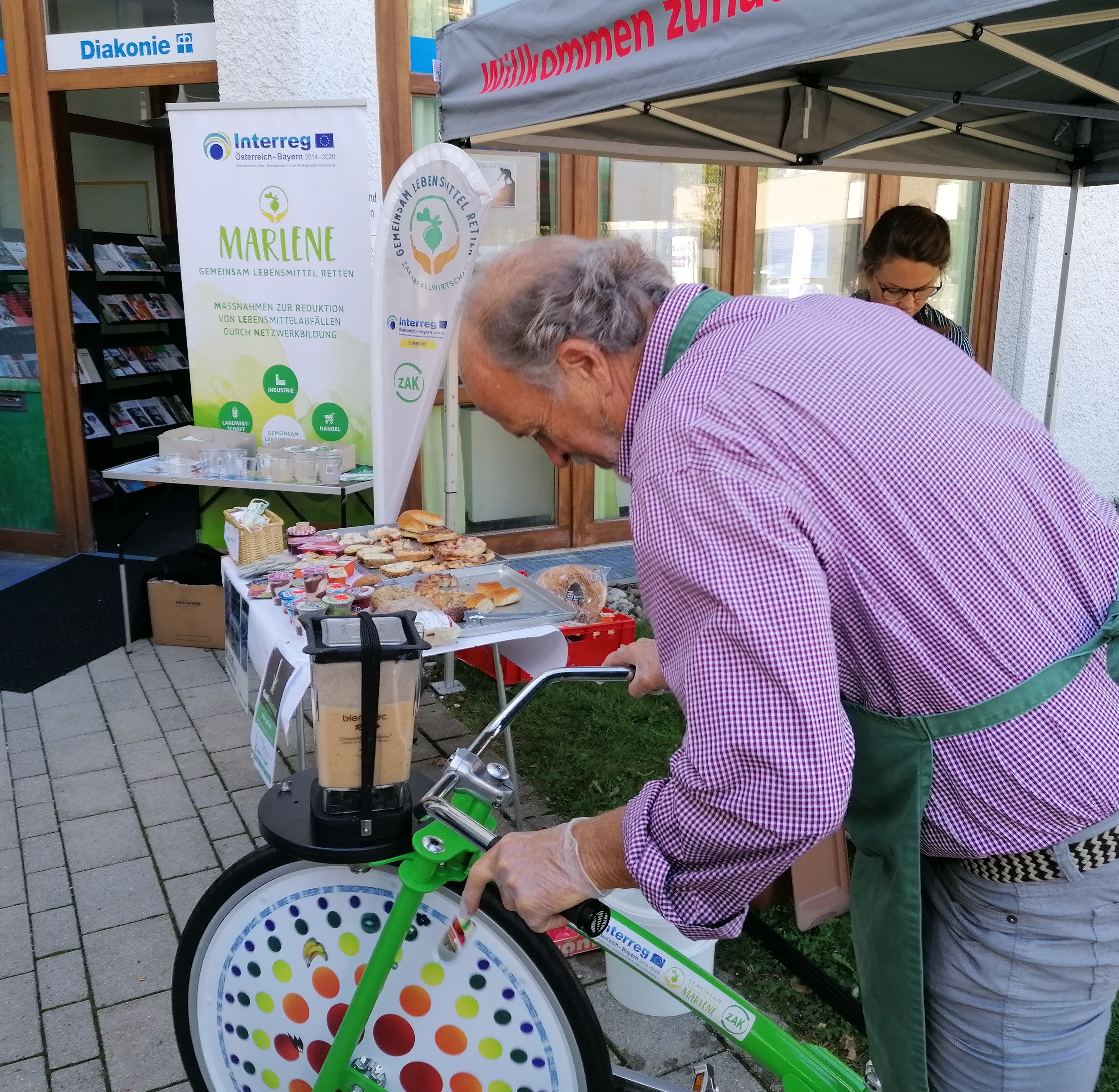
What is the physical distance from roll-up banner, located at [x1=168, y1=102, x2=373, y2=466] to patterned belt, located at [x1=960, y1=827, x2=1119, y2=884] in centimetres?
419

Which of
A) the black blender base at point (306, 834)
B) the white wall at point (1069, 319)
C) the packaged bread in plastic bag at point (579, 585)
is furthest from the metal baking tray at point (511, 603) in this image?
the white wall at point (1069, 319)

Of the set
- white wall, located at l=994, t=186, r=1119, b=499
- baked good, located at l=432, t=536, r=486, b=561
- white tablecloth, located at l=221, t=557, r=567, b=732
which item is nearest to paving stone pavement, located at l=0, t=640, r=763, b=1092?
white tablecloth, located at l=221, t=557, r=567, b=732

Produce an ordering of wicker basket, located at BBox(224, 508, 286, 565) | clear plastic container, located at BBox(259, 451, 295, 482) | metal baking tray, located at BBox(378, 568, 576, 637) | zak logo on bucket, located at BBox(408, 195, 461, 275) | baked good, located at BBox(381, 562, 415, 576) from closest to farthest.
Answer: metal baking tray, located at BBox(378, 568, 576, 637) → baked good, located at BBox(381, 562, 415, 576) → wicker basket, located at BBox(224, 508, 286, 565) → zak logo on bucket, located at BBox(408, 195, 461, 275) → clear plastic container, located at BBox(259, 451, 295, 482)

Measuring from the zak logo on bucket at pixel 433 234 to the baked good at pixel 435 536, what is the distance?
3.72 feet

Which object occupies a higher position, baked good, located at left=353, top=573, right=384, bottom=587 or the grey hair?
the grey hair

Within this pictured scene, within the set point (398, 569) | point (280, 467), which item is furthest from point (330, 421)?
point (398, 569)

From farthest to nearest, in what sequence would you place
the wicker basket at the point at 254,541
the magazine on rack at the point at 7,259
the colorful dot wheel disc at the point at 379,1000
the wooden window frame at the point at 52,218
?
the magazine on rack at the point at 7,259, the wooden window frame at the point at 52,218, the wicker basket at the point at 254,541, the colorful dot wheel disc at the point at 379,1000

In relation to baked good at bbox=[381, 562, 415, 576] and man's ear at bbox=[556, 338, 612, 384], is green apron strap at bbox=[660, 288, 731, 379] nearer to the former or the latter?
man's ear at bbox=[556, 338, 612, 384]

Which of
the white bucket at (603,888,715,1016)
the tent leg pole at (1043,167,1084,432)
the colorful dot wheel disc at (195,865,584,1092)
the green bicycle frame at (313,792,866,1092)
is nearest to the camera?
the green bicycle frame at (313,792,866,1092)

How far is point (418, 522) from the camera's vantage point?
12.9ft

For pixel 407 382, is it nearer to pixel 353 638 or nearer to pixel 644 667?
pixel 644 667

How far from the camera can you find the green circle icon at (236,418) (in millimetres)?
5215

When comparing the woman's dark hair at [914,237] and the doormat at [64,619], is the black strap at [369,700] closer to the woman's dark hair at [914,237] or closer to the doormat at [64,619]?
the woman's dark hair at [914,237]

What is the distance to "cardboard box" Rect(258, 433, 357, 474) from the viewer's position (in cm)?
491
